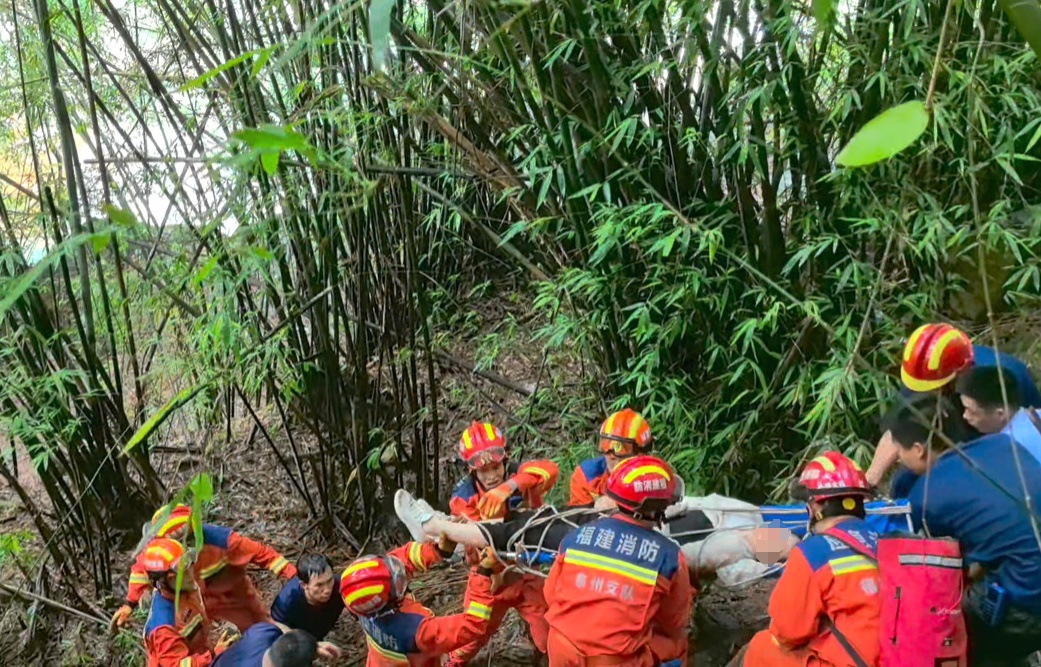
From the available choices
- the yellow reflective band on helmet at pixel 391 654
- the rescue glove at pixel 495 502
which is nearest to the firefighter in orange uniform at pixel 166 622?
the yellow reflective band on helmet at pixel 391 654

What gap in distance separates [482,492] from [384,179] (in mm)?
1487

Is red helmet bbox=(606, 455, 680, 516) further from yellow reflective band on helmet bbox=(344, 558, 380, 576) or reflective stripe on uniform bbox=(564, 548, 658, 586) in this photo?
yellow reflective band on helmet bbox=(344, 558, 380, 576)

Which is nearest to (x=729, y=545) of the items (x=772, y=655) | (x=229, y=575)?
(x=772, y=655)

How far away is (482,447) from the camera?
11.5 feet

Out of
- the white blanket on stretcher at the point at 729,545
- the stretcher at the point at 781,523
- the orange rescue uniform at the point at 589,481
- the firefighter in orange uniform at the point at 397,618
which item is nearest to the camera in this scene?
the stretcher at the point at 781,523

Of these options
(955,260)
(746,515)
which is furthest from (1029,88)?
(746,515)

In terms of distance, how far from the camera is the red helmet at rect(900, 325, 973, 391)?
2443 mm

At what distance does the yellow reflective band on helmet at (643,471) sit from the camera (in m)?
2.64

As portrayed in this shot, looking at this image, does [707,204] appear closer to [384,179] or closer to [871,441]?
[871,441]

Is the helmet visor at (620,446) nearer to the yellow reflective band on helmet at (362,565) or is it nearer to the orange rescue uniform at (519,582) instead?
the orange rescue uniform at (519,582)

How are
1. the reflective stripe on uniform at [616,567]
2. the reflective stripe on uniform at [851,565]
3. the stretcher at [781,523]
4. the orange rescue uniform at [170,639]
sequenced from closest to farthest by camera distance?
the reflective stripe on uniform at [851,565] < the reflective stripe on uniform at [616,567] < the stretcher at [781,523] < the orange rescue uniform at [170,639]

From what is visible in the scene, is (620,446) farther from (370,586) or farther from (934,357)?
(934,357)

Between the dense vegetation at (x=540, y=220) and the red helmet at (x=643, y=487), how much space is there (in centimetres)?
70

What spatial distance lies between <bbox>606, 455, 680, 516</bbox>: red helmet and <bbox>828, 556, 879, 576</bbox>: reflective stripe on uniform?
1.82 feet
